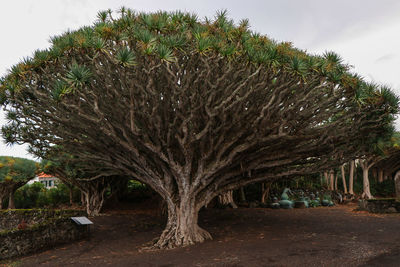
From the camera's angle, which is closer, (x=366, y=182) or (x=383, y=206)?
(x=383, y=206)

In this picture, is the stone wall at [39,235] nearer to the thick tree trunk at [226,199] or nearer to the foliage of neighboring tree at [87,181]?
the foliage of neighboring tree at [87,181]

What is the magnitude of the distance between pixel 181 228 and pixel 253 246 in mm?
2579

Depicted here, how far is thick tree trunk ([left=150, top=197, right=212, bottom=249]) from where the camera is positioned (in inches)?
401

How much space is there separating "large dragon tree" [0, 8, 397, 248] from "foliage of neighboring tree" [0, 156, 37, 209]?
9.30m

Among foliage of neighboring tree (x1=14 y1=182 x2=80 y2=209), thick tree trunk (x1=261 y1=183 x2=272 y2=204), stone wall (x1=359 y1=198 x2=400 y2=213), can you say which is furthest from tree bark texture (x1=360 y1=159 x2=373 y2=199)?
foliage of neighboring tree (x1=14 y1=182 x2=80 y2=209)

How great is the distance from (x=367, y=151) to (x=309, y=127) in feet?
9.33

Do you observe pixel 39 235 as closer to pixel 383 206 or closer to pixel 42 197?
pixel 42 197

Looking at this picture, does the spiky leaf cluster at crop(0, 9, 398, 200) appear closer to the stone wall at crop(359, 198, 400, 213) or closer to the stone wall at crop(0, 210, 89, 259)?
the stone wall at crop(0, 210, 89, 259)

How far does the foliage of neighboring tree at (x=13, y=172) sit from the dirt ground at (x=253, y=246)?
8.73m

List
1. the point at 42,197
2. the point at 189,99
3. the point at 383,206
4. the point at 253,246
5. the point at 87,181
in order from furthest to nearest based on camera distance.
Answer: the point at 42,197 < the point at 87,181 < the point at 383,206 < the point at 189,99 < the point at 253,246

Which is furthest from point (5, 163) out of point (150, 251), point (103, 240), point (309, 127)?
point (309, 127)

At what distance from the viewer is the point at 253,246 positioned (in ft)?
29.7

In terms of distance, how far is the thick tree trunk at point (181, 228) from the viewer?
1018cm

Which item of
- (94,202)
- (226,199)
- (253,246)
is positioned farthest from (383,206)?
(94,202)
